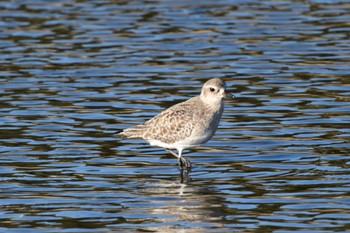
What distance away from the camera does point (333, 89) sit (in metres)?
22.6

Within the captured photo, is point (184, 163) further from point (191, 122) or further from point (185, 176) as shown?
point (191, 122)

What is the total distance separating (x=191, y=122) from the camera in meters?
17.0

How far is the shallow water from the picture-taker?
583 inches

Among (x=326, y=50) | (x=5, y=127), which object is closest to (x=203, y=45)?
→ (x=326, y=50)

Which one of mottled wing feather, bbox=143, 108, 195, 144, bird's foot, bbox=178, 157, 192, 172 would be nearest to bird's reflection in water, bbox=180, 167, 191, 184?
bird's foot, bbox=178, 157, 192, 172

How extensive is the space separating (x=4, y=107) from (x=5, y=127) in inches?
69.1

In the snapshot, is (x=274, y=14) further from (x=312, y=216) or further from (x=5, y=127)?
(x=312, y=216)

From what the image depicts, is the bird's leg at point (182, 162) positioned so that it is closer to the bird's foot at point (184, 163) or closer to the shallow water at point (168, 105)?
the bird's foot at point (184, 163)

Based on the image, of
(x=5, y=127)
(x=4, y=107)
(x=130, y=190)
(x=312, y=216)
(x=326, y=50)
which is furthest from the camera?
(x=326, y=50)

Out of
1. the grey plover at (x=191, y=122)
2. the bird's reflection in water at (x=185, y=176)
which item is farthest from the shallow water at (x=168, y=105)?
the grey plover at (x=191, y=122)

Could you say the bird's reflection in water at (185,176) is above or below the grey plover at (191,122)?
below

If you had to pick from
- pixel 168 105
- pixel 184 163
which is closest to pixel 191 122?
pixel 184 163

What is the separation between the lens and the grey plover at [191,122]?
55.8 feet

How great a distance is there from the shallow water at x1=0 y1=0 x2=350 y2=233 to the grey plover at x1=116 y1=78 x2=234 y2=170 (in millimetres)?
513
